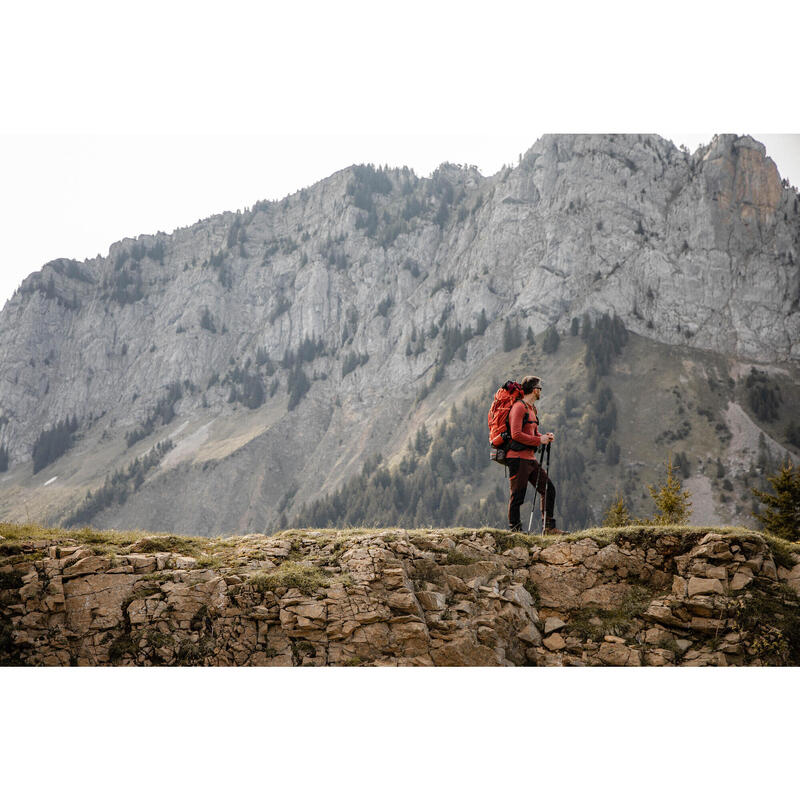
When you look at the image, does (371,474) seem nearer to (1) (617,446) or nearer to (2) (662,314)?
(1) (617,446)


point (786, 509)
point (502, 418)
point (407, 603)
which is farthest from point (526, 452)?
point (786, 509)

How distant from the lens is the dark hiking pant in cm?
1355

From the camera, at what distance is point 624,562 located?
41.0ft

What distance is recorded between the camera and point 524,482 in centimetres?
1365

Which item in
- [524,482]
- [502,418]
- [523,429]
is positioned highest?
[502,418]

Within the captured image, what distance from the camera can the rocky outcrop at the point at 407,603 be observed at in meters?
10.7

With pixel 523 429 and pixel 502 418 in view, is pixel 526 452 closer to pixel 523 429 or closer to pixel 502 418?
pixel 523 429

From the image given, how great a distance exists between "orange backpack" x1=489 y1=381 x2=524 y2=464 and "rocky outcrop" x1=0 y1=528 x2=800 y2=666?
2.27 m

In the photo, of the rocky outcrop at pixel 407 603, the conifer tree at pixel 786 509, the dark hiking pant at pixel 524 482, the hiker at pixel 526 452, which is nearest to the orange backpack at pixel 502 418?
the hiker at pixel 526 452

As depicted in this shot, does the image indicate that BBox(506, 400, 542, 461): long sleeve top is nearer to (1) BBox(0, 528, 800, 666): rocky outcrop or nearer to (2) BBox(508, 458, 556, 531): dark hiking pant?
(2) BBox(508, 458, 556, 531): dark hiking pant

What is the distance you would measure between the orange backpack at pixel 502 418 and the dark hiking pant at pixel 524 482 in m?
0.37

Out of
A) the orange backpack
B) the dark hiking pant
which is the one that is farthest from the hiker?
the orange backpack

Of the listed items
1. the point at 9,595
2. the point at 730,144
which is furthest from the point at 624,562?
the point at 730,144

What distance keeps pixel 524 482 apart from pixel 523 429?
3.59ft
